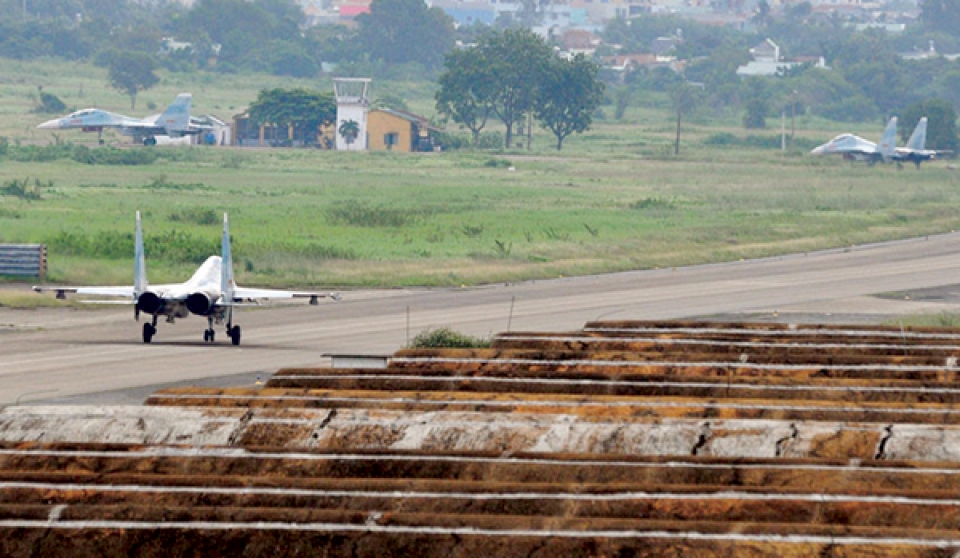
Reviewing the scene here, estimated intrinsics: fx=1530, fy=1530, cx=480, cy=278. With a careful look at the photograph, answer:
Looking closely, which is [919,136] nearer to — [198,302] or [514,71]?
[514,71]

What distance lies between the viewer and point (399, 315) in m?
47.9

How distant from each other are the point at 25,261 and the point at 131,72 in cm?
14282

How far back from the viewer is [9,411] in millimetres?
16078

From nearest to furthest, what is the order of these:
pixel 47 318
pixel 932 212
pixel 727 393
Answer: pixel 727 393 → pixel 47 318 → pixel 932 212

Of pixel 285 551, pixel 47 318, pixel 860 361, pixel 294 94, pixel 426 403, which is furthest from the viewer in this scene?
pixel 294 94

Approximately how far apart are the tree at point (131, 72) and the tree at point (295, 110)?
41483 millimetres

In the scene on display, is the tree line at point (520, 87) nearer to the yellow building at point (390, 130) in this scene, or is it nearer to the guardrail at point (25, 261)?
the yellow building at point (390, 130)

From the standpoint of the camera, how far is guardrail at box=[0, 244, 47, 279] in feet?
178

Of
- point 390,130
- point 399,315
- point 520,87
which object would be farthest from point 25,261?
point 520,87

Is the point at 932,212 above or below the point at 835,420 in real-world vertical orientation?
below

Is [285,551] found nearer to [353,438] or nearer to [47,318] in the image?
[353,438]

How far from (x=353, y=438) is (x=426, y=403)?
1465 mm

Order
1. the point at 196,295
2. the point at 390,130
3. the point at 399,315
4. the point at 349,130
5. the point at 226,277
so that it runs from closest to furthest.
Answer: the point at 196,295 < the point at 226,277 < the point at 399,315 < the point at 349,130 < the point at 390,130

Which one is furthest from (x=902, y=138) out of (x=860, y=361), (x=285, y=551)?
(x=285, y=551)
